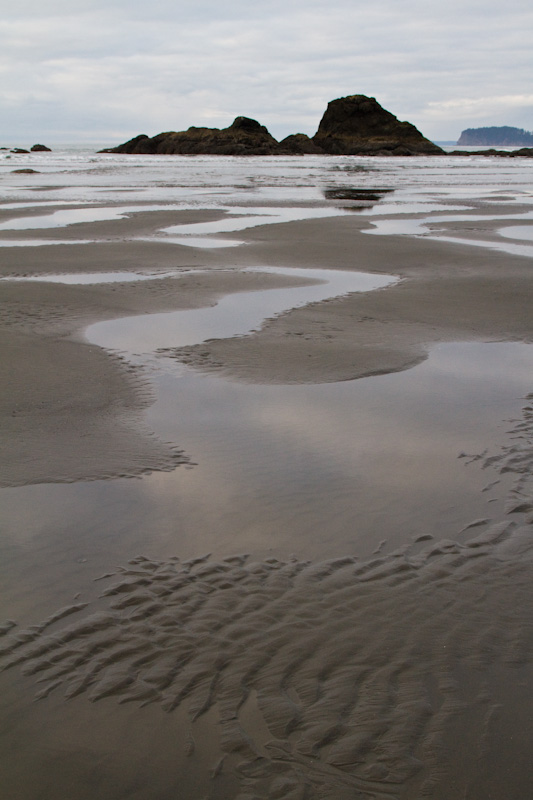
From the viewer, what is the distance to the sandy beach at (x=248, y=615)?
2.72 meters

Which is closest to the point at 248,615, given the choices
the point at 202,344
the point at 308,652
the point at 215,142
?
the point at 308,652

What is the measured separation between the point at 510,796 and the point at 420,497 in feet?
7.68

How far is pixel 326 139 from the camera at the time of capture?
112 meters

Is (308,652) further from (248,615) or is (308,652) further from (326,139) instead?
(326,139)

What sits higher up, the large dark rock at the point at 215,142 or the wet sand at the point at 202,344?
the large dark rock at the point at 215,142

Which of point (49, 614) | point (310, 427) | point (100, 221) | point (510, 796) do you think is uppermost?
point (100, 221)

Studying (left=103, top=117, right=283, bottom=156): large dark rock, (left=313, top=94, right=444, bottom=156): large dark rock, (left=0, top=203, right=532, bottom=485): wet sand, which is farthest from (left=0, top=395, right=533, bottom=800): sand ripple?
(left=313, top=94, right=444, bottom=156): large dark rock

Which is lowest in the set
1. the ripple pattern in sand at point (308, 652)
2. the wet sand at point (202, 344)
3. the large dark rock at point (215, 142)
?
the ripple pattern in sand at point (308, 652)

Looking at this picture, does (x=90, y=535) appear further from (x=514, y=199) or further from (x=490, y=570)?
(x=514, y=199)

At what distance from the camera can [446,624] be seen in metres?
3.48

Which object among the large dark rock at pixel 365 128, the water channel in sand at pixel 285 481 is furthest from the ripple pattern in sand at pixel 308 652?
the large dark rock at pixel 365 128

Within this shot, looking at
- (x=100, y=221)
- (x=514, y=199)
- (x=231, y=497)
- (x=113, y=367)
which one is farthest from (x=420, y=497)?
(x=514, y=199)

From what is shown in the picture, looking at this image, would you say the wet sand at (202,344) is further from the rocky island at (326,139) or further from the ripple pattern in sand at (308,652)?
the rocky island at (326,139)

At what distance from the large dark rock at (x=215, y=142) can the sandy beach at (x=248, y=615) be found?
95301 mm
